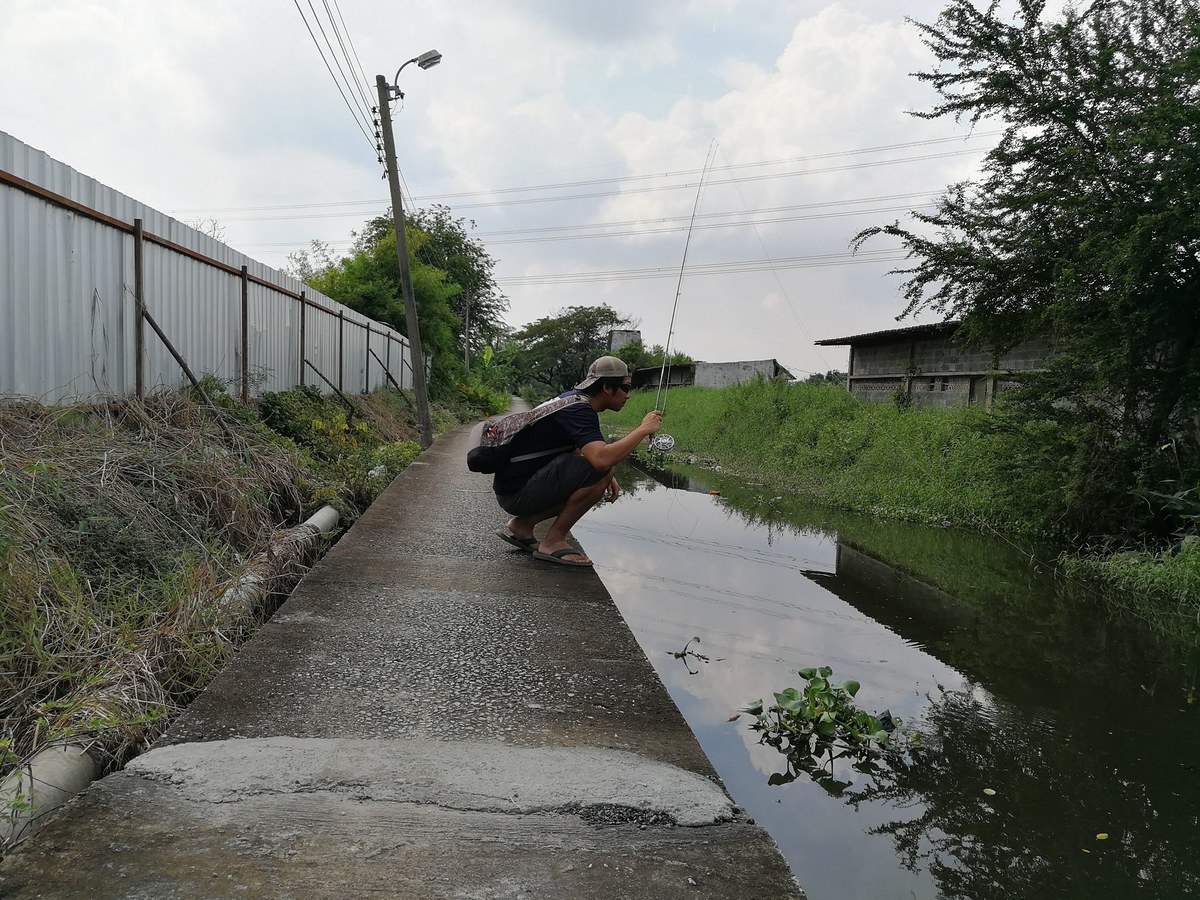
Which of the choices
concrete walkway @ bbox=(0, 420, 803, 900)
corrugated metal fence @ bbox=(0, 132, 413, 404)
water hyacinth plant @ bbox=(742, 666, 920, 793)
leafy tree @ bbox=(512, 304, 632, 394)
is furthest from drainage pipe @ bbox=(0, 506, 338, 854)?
leafy tree @ bbox=(512, 304, 632, 394)

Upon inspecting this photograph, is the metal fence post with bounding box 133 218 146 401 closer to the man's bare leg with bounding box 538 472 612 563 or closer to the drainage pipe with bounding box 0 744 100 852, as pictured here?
the man's bare leg with bounding box 538 472 612 563

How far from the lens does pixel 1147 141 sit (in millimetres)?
6371

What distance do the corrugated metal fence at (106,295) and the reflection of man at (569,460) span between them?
2994mm

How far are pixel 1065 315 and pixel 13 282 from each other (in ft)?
26.4

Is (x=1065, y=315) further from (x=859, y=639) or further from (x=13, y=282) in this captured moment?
(x=13, y=282)

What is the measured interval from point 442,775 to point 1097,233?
7.08 m

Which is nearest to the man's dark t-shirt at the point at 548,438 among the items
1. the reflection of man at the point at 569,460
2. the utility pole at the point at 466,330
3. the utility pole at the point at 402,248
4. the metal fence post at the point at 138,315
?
the reflection of man at the point at 569,460

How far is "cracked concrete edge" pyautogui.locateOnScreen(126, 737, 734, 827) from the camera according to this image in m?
1.96

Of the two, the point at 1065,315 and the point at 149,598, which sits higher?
the point at 1065,315

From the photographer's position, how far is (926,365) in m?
15.4

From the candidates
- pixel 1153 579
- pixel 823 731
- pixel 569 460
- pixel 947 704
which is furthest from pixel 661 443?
pixel 1153 579

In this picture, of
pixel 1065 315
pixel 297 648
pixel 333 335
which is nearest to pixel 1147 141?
pixel 1065 315

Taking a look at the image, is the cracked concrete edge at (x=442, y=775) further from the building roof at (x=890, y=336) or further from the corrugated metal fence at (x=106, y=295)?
the building roof at (x=890, y=336)

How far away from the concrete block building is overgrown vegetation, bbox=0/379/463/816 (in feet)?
32.7
